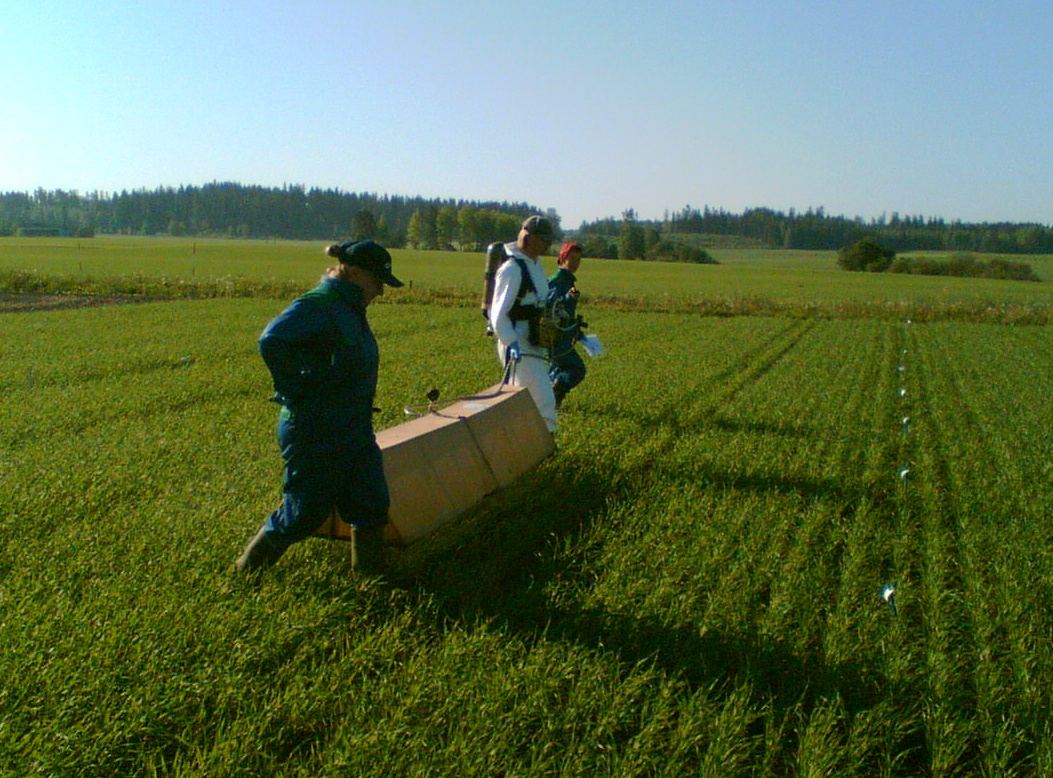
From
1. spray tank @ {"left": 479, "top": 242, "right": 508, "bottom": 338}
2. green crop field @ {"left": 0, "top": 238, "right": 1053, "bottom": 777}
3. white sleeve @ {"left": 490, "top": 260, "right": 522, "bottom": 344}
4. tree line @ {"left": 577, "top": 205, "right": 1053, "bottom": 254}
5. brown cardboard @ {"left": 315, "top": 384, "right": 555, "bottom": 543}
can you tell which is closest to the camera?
green crop field @ {"left": 0, "top": 238, "right": 1053, "bottom": 777}

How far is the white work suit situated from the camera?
737cm

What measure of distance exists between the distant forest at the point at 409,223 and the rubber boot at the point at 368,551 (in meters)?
39.0

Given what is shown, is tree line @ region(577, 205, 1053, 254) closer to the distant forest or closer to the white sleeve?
the distant forest

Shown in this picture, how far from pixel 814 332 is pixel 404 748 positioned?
75.1 ft

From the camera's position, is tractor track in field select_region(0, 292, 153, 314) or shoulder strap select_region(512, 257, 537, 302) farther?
tractor track in field select_region(0, 292, 153, 314)

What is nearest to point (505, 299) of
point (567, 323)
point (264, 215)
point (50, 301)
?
point (567, 323)

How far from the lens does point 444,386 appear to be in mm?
12180

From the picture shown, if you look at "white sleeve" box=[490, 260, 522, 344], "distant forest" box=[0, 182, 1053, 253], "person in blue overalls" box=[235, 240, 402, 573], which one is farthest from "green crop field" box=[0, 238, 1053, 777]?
"distant forest" box=[0, 182, 1053, 253]

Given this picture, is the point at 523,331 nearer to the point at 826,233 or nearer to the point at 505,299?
the point at 505,299

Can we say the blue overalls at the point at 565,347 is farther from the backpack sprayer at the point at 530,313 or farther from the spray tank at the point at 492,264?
the spray tank at the point at 492,264

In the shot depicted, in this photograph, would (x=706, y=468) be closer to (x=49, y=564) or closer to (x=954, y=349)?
(x=49, y=564)

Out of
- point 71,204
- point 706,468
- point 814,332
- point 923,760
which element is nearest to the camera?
point 923,760

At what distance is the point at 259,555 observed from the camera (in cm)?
466

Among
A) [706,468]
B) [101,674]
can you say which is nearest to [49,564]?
[101,674]
